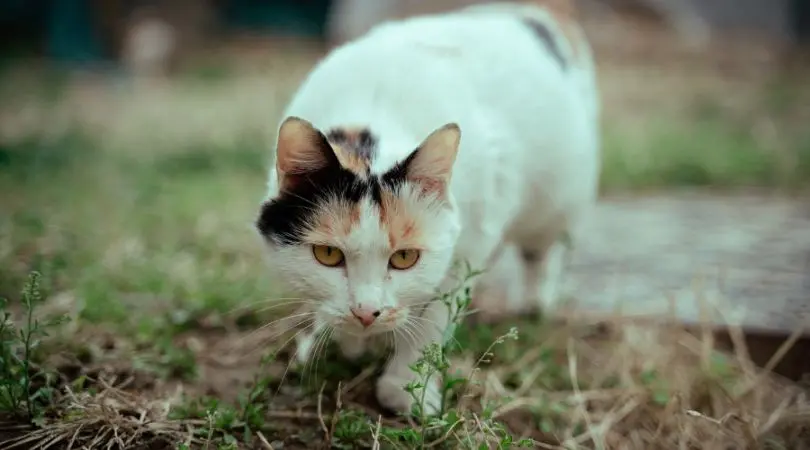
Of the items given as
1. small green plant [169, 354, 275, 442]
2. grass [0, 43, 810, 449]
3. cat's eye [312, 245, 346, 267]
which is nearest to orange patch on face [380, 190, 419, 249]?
cat's eye [312, 245, 346, 267]

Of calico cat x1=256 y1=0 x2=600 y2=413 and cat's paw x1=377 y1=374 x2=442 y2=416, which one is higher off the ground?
calico cat x1=256 y1=0 x2=600 y2=413

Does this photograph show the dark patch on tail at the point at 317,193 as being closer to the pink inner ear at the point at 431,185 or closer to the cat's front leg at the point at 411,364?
the pink inner ear at the point at 431,185

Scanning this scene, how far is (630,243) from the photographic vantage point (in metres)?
4.01

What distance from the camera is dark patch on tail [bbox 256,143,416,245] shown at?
1.81 metres

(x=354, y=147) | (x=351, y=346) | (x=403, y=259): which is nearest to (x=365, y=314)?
(x=403, y=259)

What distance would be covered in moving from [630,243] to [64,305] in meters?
2.68

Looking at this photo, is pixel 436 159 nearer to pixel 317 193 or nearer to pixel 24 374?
pixel 317 193

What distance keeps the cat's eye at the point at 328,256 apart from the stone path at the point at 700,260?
1506mm

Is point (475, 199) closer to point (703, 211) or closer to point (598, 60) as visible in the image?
point (703, 211)

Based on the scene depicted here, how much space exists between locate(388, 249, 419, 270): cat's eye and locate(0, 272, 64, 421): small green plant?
32.2 inches

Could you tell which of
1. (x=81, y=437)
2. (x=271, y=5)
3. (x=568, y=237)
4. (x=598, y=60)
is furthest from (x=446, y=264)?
(x=271, y=5)

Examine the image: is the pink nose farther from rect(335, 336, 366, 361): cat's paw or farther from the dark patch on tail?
rect(335, 336, 366, 361): cat's paw

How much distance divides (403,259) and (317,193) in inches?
9.9

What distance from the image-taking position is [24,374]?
1918mm
